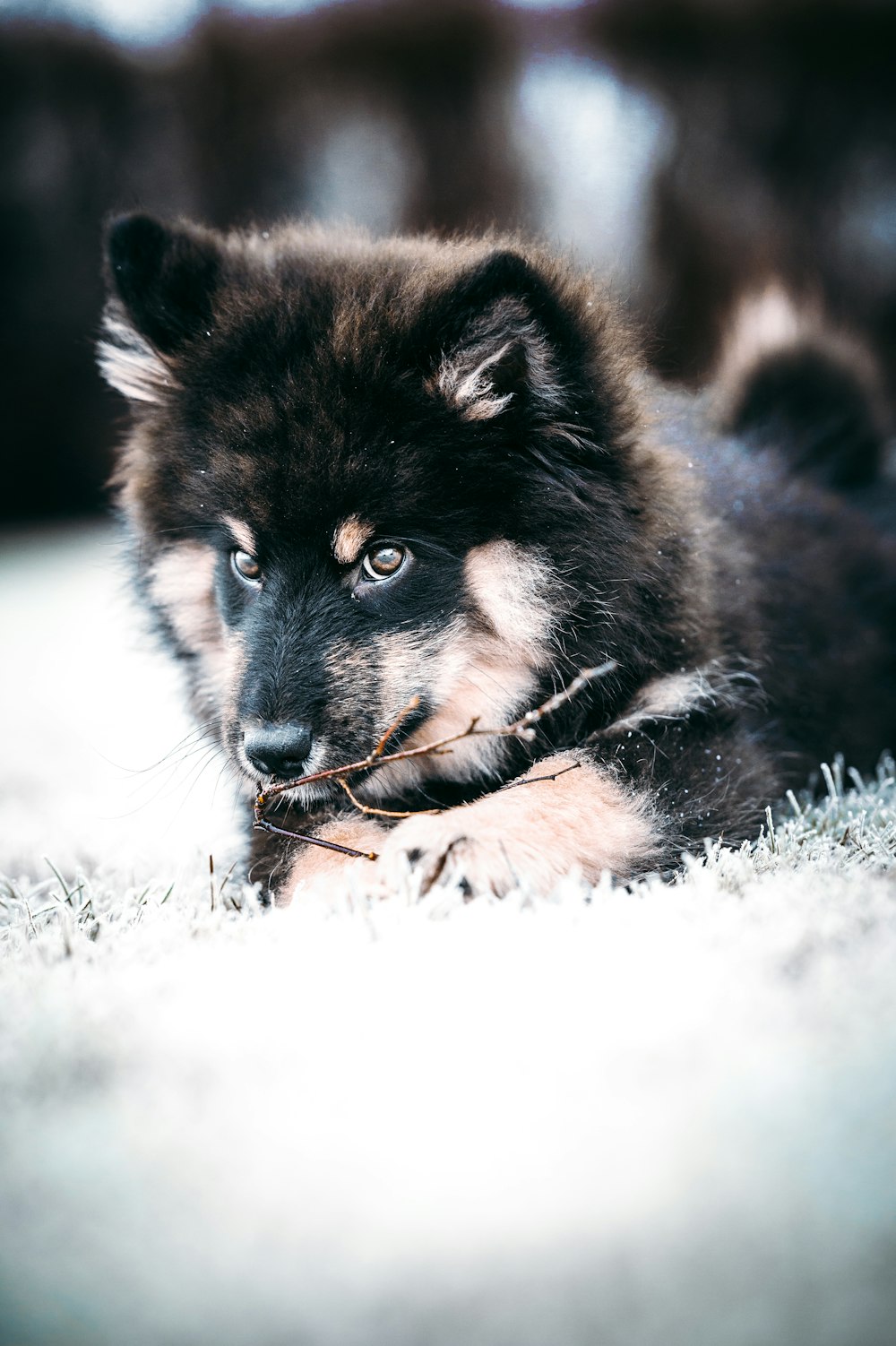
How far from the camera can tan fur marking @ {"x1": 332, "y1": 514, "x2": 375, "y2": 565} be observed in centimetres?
210

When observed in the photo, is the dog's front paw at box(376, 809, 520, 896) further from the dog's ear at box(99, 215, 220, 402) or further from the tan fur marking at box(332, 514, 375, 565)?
the dog's ear at box(99, 215, 220, 402)

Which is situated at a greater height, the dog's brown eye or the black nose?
the dog's brown eye

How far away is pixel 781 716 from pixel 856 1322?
1.89 meters

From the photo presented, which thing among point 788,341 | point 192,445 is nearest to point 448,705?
point 192,445

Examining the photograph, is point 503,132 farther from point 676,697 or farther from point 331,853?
point 331,853

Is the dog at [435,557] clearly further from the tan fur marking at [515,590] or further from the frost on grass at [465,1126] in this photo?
the frost on grass at [465,1126]

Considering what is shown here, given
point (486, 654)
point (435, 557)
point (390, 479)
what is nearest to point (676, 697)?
point (486, 654)

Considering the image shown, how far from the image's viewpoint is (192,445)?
2305mm

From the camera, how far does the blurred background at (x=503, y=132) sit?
586 centimetres

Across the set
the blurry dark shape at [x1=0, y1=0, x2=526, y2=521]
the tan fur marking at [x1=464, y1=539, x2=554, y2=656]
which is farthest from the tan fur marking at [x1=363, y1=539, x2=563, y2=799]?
the blurry dark shape at [x1=0, y1=0, x2=526, y2=521]

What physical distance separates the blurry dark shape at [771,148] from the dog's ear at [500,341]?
367 cm

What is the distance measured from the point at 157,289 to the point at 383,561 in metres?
0.93

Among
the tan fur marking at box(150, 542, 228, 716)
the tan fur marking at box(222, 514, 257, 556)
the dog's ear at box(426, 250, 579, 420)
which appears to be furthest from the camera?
the tan fur marking at box(150, 542, 228, 716)

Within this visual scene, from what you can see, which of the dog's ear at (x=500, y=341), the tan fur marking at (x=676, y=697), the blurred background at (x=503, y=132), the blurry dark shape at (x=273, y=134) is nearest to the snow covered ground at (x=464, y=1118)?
the tan fur marking at (x=676, y=697)
